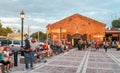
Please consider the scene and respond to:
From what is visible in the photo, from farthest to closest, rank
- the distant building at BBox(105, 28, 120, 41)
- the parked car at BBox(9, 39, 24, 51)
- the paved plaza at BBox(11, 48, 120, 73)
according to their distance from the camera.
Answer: the distant building at BBox(105, 28, 120, 41), the parked car at BBox(9, 39, 24, 51), the paved plaza at BBox(11, 48, 120, 73)

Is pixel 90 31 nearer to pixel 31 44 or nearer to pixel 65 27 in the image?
pixel 65 27

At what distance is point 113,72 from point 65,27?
234 ft

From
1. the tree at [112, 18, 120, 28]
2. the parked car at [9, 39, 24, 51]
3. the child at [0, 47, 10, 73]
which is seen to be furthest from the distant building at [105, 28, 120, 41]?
the child at [0, 47, 10, 73]

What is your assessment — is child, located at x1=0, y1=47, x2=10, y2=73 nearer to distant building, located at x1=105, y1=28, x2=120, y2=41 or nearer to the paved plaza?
the paved plaza

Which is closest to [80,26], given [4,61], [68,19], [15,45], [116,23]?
[68,19]

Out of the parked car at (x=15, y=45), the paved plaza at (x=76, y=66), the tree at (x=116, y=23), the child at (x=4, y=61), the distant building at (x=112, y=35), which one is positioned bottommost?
the paved plaza at (x=76, y=66)

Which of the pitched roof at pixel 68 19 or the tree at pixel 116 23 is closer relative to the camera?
the pitched roof at pixel 68 19

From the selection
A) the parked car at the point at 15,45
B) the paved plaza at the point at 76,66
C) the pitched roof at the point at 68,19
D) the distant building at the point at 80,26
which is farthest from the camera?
the pitched roof at the point at 68,19

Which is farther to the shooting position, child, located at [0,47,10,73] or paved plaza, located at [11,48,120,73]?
paved plaza, located at [11,48,120,73]

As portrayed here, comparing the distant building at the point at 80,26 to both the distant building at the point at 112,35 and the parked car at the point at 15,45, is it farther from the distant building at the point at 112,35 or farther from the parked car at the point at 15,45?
the parked car at the point at 15,45

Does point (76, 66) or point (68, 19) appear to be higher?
point (68, 19)

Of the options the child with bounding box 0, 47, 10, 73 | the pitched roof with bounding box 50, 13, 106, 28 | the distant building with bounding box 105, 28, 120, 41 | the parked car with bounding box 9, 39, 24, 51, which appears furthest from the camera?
the pitched roof with bounding box 50, 13, 106, 28

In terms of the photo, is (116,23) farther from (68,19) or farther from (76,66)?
(76,66)

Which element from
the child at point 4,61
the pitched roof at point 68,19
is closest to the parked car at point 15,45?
the child at point 4,61
